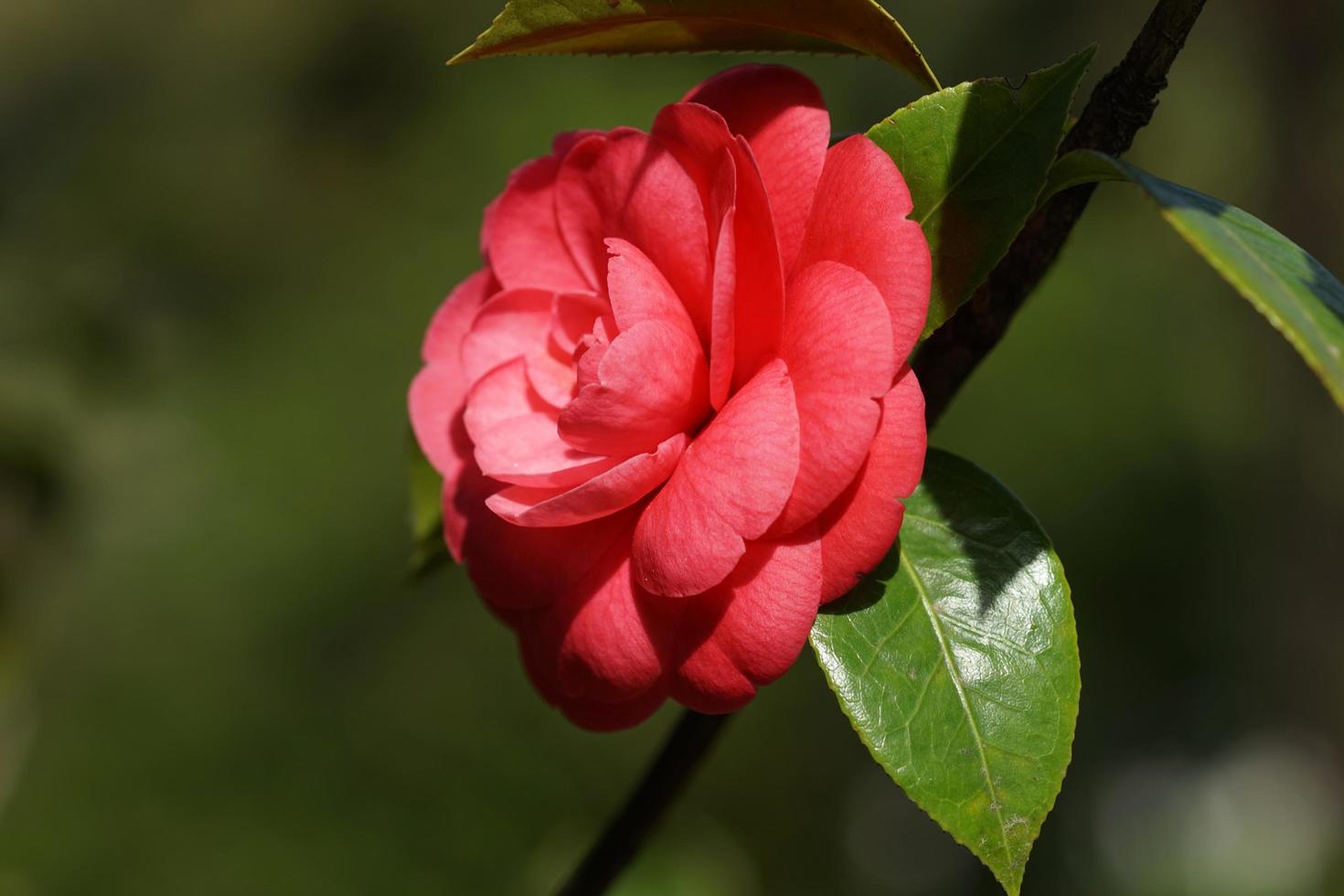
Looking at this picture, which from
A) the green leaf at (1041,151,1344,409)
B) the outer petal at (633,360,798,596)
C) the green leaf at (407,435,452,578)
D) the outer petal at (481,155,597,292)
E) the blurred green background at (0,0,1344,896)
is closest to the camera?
the green leaf at (1041,151,1344,409)

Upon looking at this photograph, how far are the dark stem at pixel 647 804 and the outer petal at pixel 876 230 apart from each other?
0.91 ft

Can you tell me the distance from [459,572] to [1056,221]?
2.90 m

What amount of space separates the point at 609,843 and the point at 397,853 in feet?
8.21

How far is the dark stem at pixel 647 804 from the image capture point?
677 mm

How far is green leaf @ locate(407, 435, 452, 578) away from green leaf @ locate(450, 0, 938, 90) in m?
0.35

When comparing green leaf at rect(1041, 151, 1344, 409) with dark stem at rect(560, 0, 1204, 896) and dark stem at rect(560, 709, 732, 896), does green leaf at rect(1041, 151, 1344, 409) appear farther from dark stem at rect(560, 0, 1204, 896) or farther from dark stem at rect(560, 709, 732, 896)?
dark stem at rect(560, 709, 732, 896)

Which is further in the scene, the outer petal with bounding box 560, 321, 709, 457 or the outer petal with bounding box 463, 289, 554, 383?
the outer petal with bounding box 463, 289, 554, 383

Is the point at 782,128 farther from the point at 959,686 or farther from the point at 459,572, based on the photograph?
the point at 459,572

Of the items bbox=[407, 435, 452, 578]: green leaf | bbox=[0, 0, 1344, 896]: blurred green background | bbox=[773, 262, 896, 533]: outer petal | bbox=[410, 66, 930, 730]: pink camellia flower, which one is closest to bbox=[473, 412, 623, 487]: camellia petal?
bbox=[410, 66, 930, 730]: pink camellia flower

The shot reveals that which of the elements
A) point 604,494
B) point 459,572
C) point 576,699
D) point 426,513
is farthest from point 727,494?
point 459,572

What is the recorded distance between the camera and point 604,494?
0.54 metres

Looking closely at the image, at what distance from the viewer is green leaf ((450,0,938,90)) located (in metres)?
0.58

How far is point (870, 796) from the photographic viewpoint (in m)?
3.15

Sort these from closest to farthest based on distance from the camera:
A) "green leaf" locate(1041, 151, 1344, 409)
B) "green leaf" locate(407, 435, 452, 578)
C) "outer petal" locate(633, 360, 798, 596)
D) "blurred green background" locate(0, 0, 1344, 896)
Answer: "green leaf" locate(1041, 151, 1344, 409) < "outer petal" locate(633, 360, 798, 596) < "green leaf" locate(407, 435, 452, 578) < "blurred green background" locate(0, 0, 1344, 896)
